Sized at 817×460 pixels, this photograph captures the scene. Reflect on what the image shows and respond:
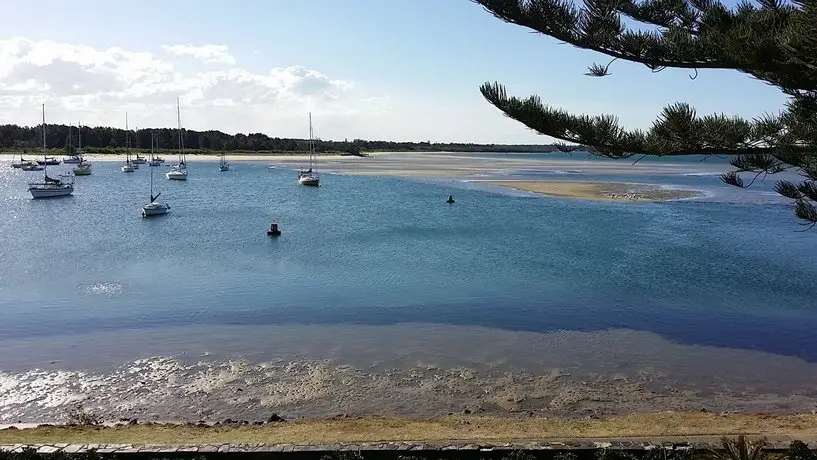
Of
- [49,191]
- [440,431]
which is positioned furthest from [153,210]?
[440,431]

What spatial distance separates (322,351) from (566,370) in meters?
4.18

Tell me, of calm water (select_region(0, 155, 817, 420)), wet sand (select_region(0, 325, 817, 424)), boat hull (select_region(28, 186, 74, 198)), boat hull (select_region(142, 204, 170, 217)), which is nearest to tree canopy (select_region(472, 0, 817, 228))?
wet sand (select_region(0, 325, 817, 424))

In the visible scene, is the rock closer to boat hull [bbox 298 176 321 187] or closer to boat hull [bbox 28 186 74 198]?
boat hull [bbox 28 186 74 198]

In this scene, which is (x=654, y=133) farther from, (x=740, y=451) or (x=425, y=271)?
(x=425, y=271)

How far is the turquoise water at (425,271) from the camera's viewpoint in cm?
1382

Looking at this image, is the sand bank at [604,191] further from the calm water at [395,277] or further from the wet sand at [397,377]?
the wet sand at [397,377]

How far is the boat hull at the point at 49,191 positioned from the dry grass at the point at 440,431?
42.7m

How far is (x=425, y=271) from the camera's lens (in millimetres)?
19250

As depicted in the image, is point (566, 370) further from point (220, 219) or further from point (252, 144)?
point (252, 144)

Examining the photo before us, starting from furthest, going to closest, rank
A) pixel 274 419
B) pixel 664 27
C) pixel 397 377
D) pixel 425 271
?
pixel 425 271
pixel 397 377
pixel 274 419
pixel 664 27

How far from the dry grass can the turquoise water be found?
4812 millimetres

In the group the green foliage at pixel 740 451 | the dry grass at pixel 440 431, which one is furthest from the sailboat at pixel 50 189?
the green foliage at pixel 740 451

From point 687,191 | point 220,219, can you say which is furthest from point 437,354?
point 687,191

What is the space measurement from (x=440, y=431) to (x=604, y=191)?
44.8 m
